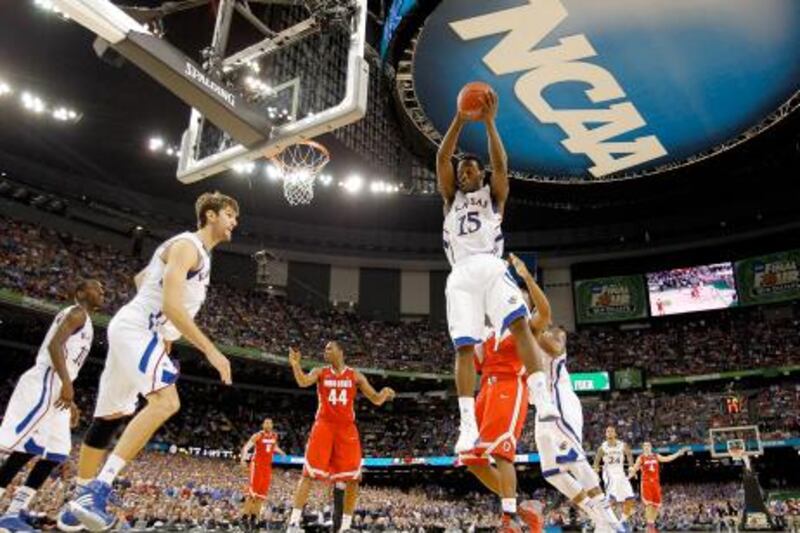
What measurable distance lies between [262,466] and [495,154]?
395 inches

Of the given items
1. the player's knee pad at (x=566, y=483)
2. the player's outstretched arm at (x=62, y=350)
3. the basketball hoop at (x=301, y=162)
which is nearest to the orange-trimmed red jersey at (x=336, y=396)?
the player's knee pad at (x=566, y=483)

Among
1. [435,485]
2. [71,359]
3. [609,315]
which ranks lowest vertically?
[435,485]

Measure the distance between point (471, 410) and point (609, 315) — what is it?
37.7m

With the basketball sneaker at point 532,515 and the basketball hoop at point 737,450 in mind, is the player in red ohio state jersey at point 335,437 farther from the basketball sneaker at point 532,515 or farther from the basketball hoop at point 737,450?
the basketball hoop at point 737,450

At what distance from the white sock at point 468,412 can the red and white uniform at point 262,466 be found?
888 cm

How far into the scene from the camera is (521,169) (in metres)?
20.1

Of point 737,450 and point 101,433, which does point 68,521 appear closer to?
point 101,433

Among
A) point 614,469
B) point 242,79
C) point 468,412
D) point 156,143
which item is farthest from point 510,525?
point 156,143

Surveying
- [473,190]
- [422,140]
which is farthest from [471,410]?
[422,140]

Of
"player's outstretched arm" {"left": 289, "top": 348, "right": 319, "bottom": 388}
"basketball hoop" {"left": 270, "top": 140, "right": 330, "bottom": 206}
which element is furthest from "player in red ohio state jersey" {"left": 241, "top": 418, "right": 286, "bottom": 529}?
"basketball hoop" {"left": 270, "top": 140, "right": 330, "bottom": 206}

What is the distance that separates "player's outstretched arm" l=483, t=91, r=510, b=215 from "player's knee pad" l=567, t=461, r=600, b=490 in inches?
116

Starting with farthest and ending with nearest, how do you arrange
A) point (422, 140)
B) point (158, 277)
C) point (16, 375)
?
1. point (16, 375)
2. point (422, 140)
3. point (158, 277)

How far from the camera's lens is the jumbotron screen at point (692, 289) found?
3781 centimetres

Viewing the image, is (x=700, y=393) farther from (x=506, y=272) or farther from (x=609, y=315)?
(x=506, y=272)
